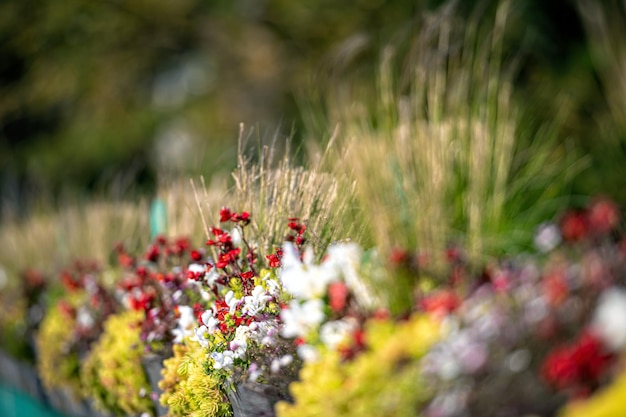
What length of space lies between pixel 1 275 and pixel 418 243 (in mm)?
5132

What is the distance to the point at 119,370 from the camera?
3.70 metres

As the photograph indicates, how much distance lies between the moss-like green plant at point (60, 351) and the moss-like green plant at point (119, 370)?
359 millimetres

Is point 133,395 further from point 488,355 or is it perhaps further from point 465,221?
point 488,355

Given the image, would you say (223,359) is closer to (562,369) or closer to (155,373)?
(155,373)

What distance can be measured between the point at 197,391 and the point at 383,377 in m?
1.11

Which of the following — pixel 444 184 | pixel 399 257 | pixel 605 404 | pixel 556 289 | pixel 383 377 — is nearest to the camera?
pixel 605 404

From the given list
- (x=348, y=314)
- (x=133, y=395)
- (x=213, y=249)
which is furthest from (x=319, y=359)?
(x=133, y=395)

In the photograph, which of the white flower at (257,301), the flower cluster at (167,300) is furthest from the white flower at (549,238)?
the flower cluster at (167,300)

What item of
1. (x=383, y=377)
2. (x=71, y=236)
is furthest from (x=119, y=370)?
(x=71, y=236)

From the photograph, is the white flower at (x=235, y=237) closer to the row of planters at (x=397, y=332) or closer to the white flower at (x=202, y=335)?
the row of planters at (x=397, y=332)

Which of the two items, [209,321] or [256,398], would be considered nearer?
[256,398]

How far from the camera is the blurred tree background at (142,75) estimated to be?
1220 cm

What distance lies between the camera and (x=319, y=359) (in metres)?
Answer: 2.15

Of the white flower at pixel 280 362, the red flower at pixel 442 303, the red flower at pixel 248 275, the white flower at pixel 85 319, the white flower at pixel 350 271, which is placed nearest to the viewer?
the red flower at pixel 442 303
